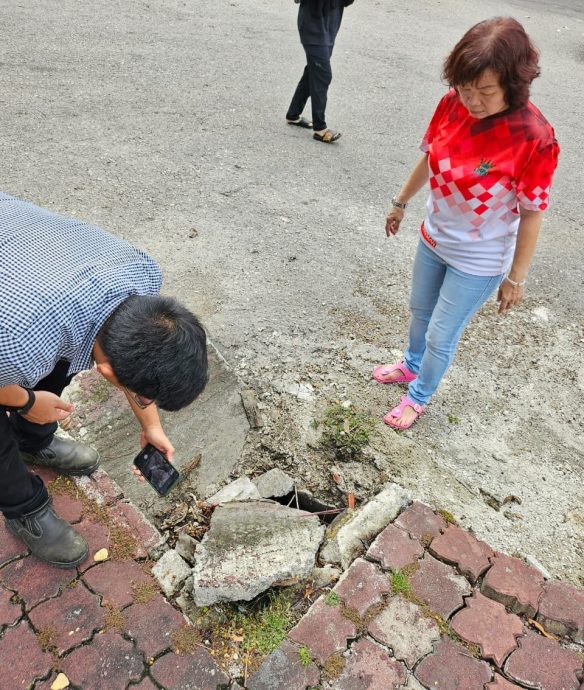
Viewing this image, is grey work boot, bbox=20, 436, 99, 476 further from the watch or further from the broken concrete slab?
the watch

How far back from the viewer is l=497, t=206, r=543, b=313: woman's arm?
2074 mm

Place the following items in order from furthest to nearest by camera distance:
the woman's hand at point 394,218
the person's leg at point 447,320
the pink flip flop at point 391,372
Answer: the pink flip flop at point 391,372 < the woman's hand at point 394,218 < the person's leg at point 447,320

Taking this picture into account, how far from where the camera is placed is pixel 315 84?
5008 mm

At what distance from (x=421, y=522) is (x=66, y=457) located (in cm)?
147

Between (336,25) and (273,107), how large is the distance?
107 centimetres

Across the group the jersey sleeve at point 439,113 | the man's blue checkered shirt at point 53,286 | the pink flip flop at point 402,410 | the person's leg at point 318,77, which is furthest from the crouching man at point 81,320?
the person's leg at point 318,77

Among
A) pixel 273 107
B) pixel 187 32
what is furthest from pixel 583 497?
pixel 187 32

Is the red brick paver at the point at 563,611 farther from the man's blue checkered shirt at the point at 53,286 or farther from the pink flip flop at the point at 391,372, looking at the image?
the man's blue checkered shirt at the point at 53,286

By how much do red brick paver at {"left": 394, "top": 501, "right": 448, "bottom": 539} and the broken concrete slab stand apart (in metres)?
0.83

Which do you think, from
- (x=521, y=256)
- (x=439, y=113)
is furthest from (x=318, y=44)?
(x=521, y=256)

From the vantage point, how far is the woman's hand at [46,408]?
174 centimetres

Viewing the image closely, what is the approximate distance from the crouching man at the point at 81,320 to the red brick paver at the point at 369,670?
102 cm

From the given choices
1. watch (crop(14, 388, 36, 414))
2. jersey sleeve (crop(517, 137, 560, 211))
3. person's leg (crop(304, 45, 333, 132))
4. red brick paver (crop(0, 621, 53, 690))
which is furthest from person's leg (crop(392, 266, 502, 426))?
person's leg (crop(304, 45, 333, 132))

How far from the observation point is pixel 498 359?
10.8 feet
